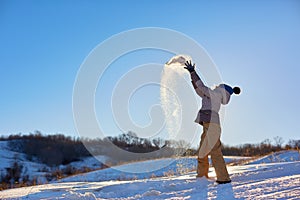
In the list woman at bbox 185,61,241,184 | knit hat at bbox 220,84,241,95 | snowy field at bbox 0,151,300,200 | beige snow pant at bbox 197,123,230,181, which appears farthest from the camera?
knit hat at bbox 220,84,241,95

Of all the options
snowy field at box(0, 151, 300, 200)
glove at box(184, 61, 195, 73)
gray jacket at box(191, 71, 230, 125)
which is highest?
glove at box(184, 61, 195, 73)

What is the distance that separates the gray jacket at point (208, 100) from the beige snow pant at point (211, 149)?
11 cm

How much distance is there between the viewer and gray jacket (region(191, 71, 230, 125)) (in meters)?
5.70

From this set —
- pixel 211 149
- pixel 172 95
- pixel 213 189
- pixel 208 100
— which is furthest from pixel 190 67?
pixel 213 189

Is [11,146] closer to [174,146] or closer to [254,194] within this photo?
[174,146]

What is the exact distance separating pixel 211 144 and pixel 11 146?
4264 centimetres

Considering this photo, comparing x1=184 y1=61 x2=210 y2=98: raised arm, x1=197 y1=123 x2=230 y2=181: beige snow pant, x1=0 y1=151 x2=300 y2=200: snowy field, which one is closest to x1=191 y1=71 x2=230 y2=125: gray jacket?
x1=184 y1=61 x2=210 y2=98: raised arm

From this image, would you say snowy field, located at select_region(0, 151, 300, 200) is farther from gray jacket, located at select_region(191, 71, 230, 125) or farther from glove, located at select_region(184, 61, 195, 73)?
glove, located at select_region(184, 61, 195, 73)

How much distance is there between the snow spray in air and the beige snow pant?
0.87 m

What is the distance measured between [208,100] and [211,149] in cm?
78

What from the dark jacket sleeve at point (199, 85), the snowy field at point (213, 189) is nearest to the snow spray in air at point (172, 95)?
the dark jacket sleeve at point (199, 85)

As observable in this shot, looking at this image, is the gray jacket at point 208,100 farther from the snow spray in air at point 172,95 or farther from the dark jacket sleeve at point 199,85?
the snow spray in air at point 172,95

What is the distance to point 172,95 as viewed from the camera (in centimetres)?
663

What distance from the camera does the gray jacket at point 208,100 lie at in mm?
5703
